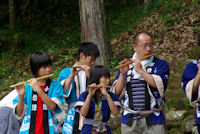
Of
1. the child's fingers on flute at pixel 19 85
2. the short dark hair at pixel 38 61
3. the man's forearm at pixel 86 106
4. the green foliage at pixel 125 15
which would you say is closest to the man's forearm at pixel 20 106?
the child's fingers on flute at pixel 19 85

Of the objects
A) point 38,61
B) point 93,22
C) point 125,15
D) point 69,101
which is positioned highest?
point 125,15

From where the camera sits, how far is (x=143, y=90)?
4.07m

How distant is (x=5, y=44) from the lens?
12.3 metres

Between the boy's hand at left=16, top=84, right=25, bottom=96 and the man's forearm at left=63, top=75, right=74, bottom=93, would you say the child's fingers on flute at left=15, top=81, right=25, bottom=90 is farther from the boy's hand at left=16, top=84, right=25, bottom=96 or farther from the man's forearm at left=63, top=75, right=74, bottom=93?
the man's forearm at left=63, top=75, right=74, bottom=93

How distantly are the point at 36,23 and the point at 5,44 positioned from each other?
3065 mm

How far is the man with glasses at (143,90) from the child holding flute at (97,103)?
23cm

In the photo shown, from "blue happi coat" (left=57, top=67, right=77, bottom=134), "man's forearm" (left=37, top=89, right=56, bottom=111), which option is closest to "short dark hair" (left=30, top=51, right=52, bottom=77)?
"man's forearm" (left=37, top=89, right=56, bottom=111)

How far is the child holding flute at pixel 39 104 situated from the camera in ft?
13.5

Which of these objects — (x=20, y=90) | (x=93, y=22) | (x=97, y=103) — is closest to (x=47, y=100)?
(x=20, y=90)

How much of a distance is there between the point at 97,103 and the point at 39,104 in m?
0.82

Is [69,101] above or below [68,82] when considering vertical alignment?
below

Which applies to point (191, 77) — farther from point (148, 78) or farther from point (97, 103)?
point (97, 103)

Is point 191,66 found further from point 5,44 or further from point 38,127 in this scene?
point 5,44

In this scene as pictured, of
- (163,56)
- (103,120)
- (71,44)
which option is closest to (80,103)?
(103,120)
